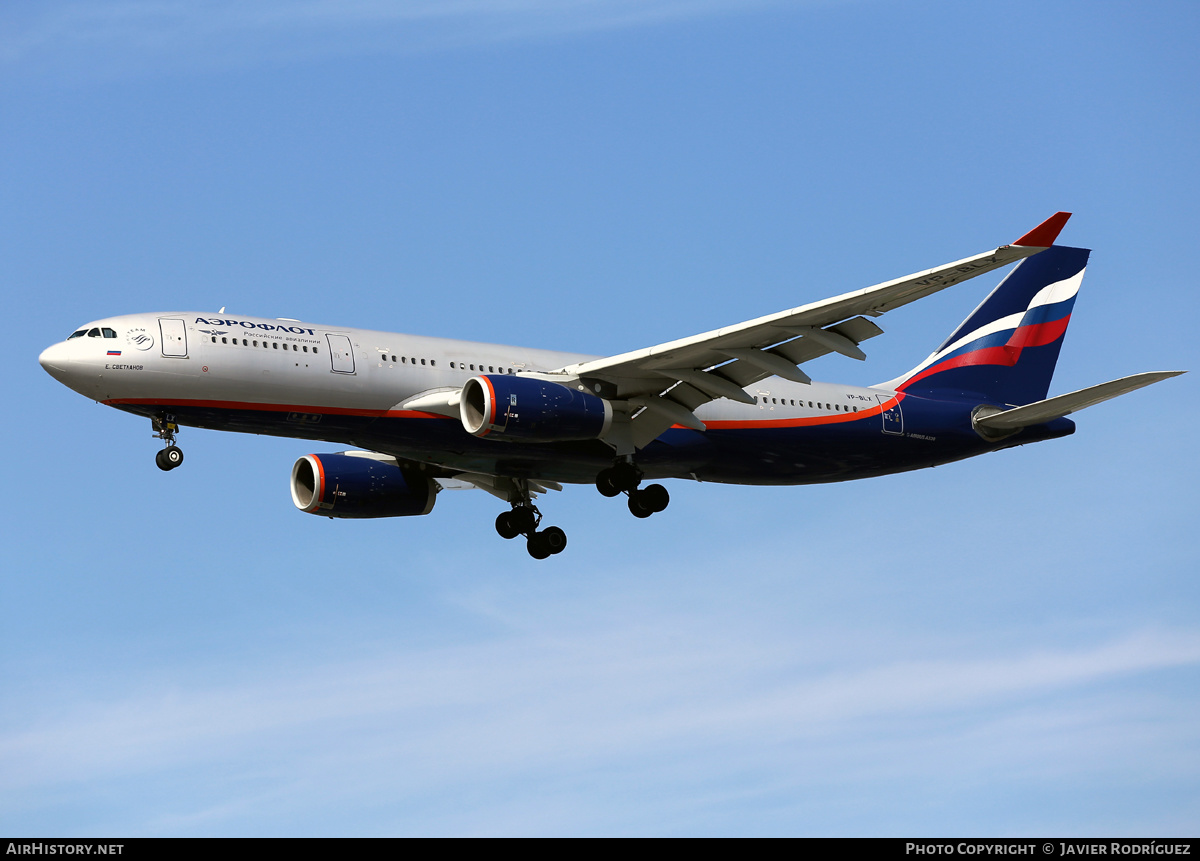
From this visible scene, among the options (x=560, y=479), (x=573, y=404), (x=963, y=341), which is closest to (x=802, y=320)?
(x=573, y=404)

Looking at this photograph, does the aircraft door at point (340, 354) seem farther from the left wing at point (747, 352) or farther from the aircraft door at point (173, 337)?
the left wing at point (747, 352)

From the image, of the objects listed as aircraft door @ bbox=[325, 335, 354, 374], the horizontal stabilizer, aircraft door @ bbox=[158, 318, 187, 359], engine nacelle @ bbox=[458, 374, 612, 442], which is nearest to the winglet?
the horizontal stabilizer

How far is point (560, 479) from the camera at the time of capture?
1395 inches

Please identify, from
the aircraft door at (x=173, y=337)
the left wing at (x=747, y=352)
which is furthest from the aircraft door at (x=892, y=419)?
the aircraft door at (x=173, y=337)

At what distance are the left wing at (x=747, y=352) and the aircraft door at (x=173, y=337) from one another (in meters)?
8.29

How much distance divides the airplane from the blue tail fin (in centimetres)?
5

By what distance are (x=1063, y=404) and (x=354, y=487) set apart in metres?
17.6

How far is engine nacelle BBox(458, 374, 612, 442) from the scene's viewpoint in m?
30.5

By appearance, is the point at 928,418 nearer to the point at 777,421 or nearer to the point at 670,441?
the point at 777,421

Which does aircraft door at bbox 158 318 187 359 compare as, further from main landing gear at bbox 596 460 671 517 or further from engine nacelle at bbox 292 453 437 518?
main landing gear at bbox 596 460 671 517

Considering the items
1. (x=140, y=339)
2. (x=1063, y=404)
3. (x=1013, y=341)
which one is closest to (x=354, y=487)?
(x=140, y=339)

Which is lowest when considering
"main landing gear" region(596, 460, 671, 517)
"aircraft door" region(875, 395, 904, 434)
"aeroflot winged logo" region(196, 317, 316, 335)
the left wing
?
"main landing gear" region(596, 460, 671, 517)

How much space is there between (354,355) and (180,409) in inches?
151

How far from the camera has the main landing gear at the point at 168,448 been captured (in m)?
30.6
